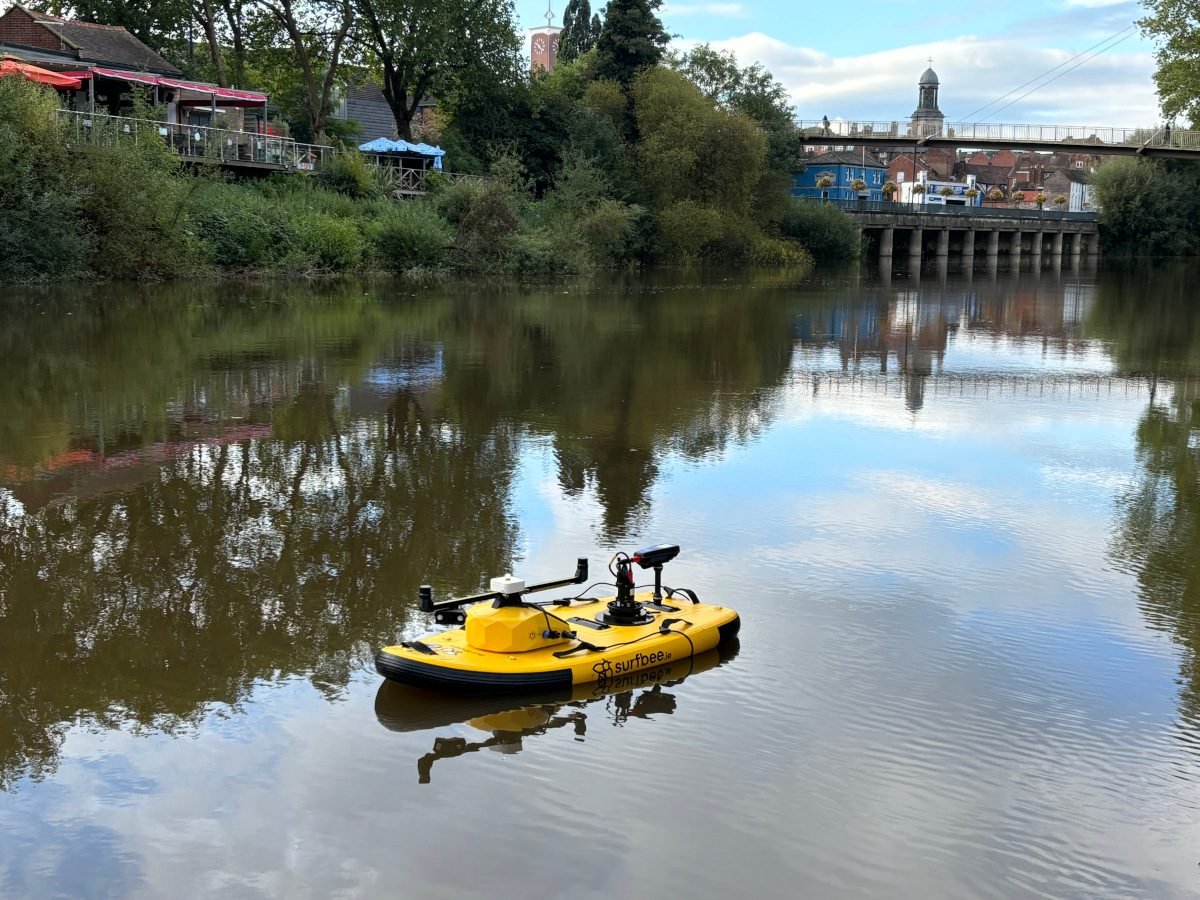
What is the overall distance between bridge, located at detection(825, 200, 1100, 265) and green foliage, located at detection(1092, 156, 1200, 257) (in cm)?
401

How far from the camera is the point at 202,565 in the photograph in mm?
9961

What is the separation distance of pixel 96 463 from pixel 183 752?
288 inches

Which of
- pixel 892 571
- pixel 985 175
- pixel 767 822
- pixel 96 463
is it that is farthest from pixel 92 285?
pixel 985 175

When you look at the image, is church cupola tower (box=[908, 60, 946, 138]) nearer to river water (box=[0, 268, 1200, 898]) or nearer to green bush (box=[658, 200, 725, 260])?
green bush (box=[658, 200, 725, 260])

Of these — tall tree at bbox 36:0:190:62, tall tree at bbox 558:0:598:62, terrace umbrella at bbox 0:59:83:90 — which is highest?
tall tree at bbox 558:0:598:62

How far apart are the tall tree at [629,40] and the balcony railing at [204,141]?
71.3 ft

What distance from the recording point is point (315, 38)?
2393 inches

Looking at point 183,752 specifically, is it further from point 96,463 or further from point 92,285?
point 92,285

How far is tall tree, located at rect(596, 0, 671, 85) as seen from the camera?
66312 mm

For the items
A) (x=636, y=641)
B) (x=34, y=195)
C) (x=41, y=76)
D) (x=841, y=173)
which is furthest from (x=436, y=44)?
(x=841, y=173)

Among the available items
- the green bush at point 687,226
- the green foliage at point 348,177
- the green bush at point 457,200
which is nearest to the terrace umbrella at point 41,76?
the green foliage at point 348,177

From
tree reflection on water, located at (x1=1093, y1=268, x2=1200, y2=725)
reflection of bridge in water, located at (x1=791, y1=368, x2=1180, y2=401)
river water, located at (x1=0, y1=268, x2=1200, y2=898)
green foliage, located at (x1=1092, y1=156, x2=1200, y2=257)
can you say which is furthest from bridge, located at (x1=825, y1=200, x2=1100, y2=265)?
river water, located at (x1=0, y1=268, x2=1200, y2=898)

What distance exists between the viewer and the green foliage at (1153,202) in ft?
318

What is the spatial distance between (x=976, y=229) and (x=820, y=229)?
2894cm
